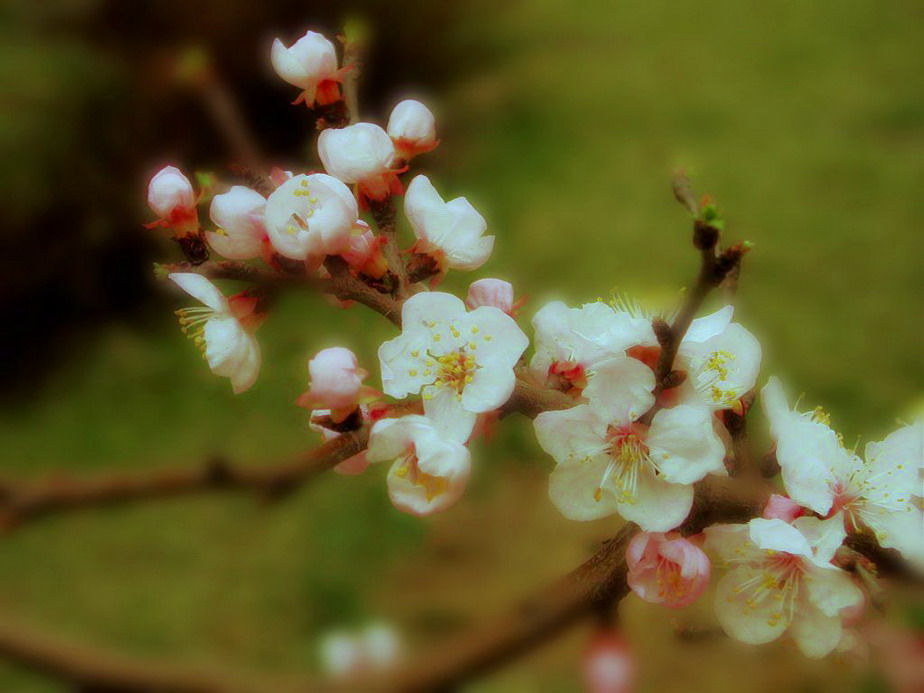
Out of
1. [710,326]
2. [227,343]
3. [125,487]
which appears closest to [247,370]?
[227,343]

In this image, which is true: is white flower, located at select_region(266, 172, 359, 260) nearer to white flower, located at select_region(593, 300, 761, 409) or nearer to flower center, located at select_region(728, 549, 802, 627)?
→ white flower, located at select_region(593, 300, 761, 409)

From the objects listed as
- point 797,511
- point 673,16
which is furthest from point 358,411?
point 673,16

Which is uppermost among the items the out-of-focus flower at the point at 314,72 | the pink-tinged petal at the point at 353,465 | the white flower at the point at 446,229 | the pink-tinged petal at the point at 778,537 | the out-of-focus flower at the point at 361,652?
the out-of-focus flower at the point at 314,72

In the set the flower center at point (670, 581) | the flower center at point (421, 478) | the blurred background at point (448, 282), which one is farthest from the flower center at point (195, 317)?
the blurred background at point (448, 282)

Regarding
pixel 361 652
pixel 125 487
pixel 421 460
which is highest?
pixel 421 460

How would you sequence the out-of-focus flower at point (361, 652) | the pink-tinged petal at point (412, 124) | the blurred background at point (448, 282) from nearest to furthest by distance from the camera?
the pink-tinged petal at point (412, 124) < the out-of-focus flower at point (361, 652) < the blurred background at point (448, 282)

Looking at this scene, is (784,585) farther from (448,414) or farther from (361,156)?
(361,156)

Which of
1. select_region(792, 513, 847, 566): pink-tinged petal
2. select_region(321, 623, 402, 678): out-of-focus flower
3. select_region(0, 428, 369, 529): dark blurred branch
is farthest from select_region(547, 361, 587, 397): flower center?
select_region(321, 623, 402, 678): out-of-focus flower

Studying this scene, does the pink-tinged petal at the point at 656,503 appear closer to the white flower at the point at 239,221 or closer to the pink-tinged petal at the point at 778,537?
the pink-tinged petal at the point at 778,537
